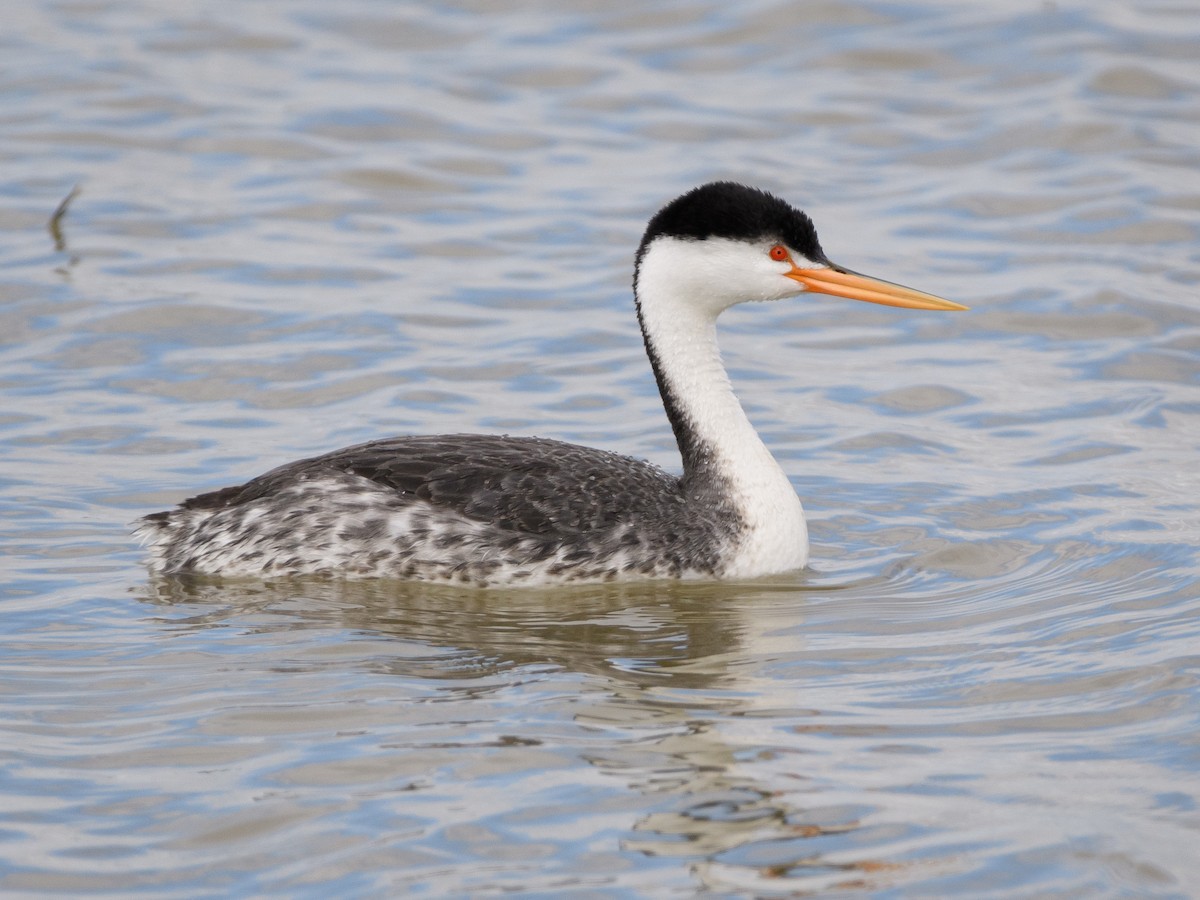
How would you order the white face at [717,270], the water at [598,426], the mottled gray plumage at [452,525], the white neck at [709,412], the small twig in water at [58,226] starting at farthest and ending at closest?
the small twig in water at [58,226] < the white face at [717,270] < the white neck at [709,412] < the mottled gray plumage at [452,525] < the water at [598,426]

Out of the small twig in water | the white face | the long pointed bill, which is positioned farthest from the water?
the white face

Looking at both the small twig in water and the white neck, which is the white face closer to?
the white neck

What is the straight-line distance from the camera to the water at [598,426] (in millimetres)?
5715

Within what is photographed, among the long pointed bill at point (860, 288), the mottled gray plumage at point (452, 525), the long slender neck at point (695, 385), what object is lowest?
the mottled gray plumage at point (452, 525)

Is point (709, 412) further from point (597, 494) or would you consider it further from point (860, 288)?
point (860, 288)

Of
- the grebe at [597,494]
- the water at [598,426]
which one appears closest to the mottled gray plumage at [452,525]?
the grebe at [597,494]

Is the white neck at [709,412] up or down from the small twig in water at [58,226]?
down

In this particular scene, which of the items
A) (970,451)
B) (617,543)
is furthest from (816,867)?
(970,451)

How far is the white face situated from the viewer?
27.1 ft

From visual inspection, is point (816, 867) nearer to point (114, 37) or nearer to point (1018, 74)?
point (1018, 74)

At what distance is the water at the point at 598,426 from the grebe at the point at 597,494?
17cm

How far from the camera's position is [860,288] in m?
8.55

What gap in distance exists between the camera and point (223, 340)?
37.8 feet

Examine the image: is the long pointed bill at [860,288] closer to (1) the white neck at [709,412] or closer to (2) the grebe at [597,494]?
(2) the grebe at [597,494]
